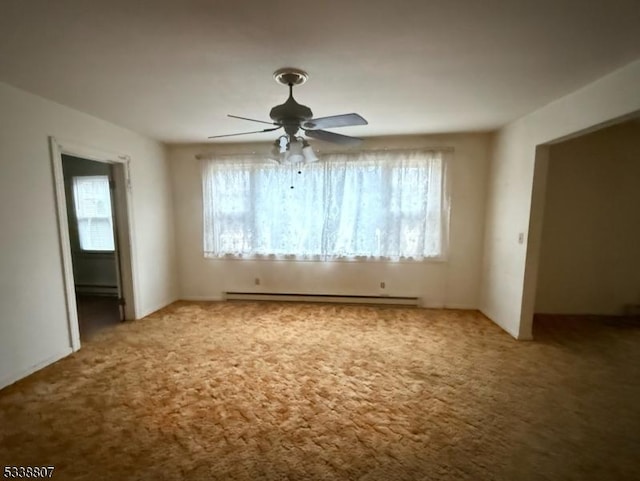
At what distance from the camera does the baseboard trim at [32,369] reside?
227cm

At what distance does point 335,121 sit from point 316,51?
44 cm

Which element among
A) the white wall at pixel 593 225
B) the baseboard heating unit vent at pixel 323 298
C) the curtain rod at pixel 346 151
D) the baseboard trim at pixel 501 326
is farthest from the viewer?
the baseboard heating unit vent at pixel 323 298

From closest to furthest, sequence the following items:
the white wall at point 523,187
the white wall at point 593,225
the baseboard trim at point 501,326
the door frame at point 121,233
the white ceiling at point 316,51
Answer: the white ceiling at point 316,51
the white wall at point 523,187
the door frame at point 121,233
the baseboard trim at point 501,326
the white wall at point 593,225

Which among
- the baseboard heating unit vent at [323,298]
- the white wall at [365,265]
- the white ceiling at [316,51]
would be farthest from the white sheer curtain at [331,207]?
the white ceiling at [316,51]

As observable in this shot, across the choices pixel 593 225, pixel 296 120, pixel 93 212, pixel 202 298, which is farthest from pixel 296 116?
pixel 93 212

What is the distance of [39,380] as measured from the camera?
7.75 ft

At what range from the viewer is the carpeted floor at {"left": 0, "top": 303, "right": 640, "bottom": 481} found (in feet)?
5.18

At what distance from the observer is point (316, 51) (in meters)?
1.78

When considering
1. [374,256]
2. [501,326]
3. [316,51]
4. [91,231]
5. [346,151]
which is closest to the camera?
[316,51]

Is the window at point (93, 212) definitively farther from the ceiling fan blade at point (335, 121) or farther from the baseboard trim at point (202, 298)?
the ceiling fan blade at point (335, 121)

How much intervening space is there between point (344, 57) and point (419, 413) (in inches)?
95.0

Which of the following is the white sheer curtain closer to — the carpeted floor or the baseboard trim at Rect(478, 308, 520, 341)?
the baseboard trim at Rect(478, 308, 520, 341)

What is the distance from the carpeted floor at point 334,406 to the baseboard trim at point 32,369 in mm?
79

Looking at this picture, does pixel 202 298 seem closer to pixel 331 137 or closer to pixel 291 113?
pixel 331 137
